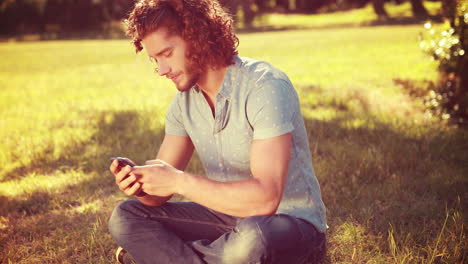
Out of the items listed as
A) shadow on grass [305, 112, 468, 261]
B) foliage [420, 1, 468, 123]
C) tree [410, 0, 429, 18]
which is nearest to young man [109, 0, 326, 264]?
shadow on grass [305, 112, 468, 261]

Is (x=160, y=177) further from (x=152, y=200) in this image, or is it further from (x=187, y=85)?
(x=187, y=85)

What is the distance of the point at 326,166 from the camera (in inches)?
183

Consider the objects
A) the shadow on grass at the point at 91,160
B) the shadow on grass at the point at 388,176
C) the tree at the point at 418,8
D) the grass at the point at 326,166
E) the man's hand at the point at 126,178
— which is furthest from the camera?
the tree at the point at 418,8

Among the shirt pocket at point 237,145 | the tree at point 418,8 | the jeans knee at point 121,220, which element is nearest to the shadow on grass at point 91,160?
the jeans knee at point 121,220

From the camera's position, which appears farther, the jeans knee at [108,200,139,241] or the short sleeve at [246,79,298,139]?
the jeans knee at [108,200,139,241]

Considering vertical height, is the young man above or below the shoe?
above

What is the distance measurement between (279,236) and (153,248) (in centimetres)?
82

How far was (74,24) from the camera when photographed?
47.1m

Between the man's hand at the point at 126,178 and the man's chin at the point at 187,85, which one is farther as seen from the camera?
the man's chin at the point at 187,85

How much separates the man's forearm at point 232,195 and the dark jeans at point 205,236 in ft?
0.25

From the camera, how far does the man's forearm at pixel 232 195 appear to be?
7.79ft

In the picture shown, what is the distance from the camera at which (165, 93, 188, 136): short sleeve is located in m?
3.06

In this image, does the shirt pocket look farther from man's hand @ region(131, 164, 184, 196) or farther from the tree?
the tree

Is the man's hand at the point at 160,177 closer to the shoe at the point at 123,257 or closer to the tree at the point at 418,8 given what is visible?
the shoe at the point at 123,257
